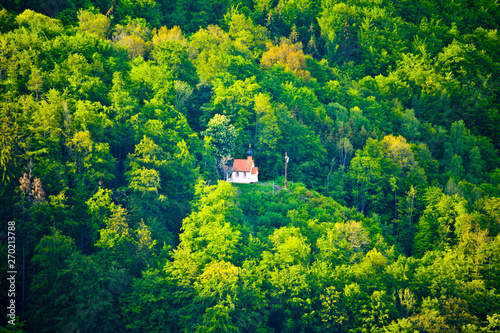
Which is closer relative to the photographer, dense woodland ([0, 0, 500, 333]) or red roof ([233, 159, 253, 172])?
dense woodland ([0, 0, 500, 333])

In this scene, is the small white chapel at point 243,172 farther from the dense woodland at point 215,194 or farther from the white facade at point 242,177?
the dense woodland at point 215,194

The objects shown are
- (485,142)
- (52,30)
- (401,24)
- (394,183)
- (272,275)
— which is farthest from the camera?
(401,24)

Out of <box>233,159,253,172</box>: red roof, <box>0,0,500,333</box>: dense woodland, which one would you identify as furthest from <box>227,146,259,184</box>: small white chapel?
<box>0,0,500,333</box>: dense woodland

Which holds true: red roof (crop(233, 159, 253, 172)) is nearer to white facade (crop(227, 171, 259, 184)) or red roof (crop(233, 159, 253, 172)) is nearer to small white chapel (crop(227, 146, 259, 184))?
small white chapel (crop(227, 146, 259, 184))

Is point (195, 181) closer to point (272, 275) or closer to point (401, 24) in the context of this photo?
point (272, 275)

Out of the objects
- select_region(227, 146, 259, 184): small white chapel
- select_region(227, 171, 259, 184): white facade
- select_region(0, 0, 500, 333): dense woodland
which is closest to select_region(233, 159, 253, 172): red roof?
select_region(227, 146, 259, 184): small white chapel

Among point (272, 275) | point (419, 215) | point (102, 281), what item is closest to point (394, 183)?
point (419, 215)

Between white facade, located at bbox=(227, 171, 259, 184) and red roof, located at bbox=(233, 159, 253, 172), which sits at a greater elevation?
red roof, located at bbox=(233, 159, 253, 172)

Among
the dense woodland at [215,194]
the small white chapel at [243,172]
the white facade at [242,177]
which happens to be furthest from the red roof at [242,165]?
the dense woodland at [215,194]

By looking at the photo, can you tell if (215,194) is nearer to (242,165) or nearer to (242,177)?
(242,177)
